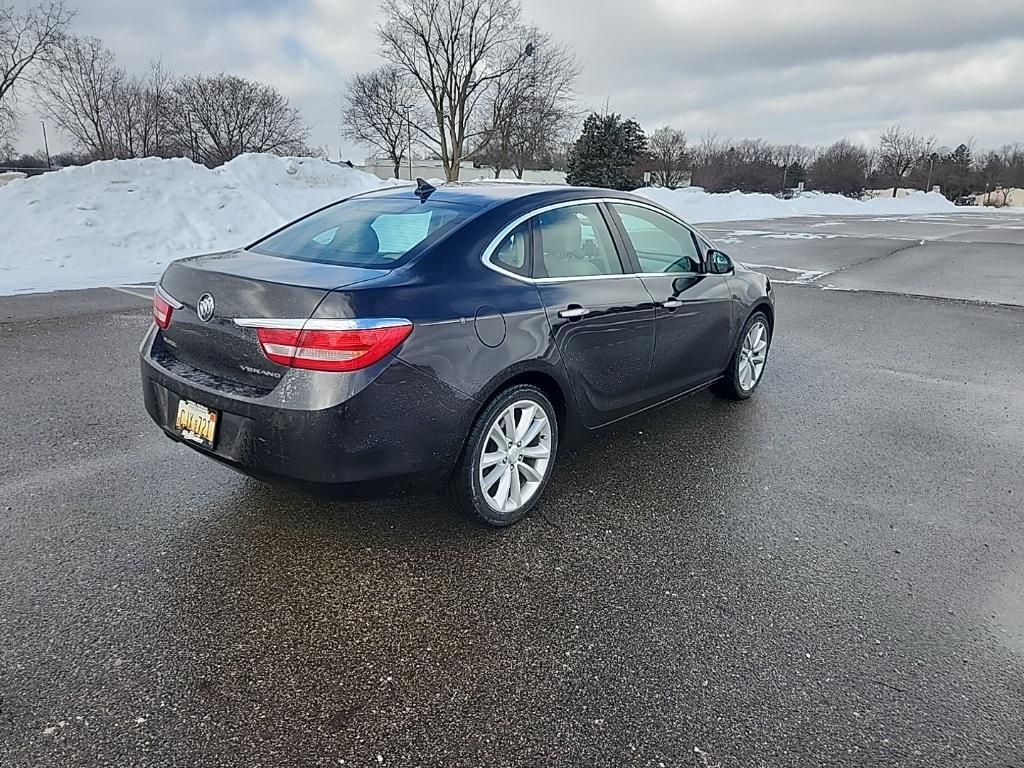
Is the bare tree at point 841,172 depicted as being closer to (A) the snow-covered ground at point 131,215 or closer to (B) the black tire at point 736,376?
(A) the snow-covered ground at point 131,215

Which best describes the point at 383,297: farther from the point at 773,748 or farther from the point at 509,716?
the point at 773,748

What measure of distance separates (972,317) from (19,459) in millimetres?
9844

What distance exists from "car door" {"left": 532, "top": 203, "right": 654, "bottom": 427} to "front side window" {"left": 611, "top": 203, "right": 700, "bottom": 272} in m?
0.22

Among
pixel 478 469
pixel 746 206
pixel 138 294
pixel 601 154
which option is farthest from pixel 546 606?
pixel 601 154

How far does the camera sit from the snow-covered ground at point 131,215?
10.9 metres

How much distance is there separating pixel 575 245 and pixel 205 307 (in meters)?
1.81

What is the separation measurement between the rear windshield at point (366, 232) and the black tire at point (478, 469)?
77 cm

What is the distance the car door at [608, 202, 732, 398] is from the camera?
397 cm

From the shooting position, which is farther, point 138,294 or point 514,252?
point 138,294

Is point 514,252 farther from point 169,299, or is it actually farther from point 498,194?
point 169,299

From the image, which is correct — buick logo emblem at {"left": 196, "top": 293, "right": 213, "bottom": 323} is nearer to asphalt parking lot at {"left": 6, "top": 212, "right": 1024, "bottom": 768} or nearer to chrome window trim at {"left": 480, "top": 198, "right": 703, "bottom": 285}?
asphalt parking lot at {"left": 6, "top": 212, "right": 1024, "bottom": 768}

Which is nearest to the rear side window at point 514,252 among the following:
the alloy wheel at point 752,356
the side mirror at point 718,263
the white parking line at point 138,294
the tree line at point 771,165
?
the side mirror at point 718,263

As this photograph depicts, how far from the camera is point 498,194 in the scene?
3537 millimetres

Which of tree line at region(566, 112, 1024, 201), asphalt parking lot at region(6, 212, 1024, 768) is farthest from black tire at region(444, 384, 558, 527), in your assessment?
tree line at region(566, 112, 1024, 201)
